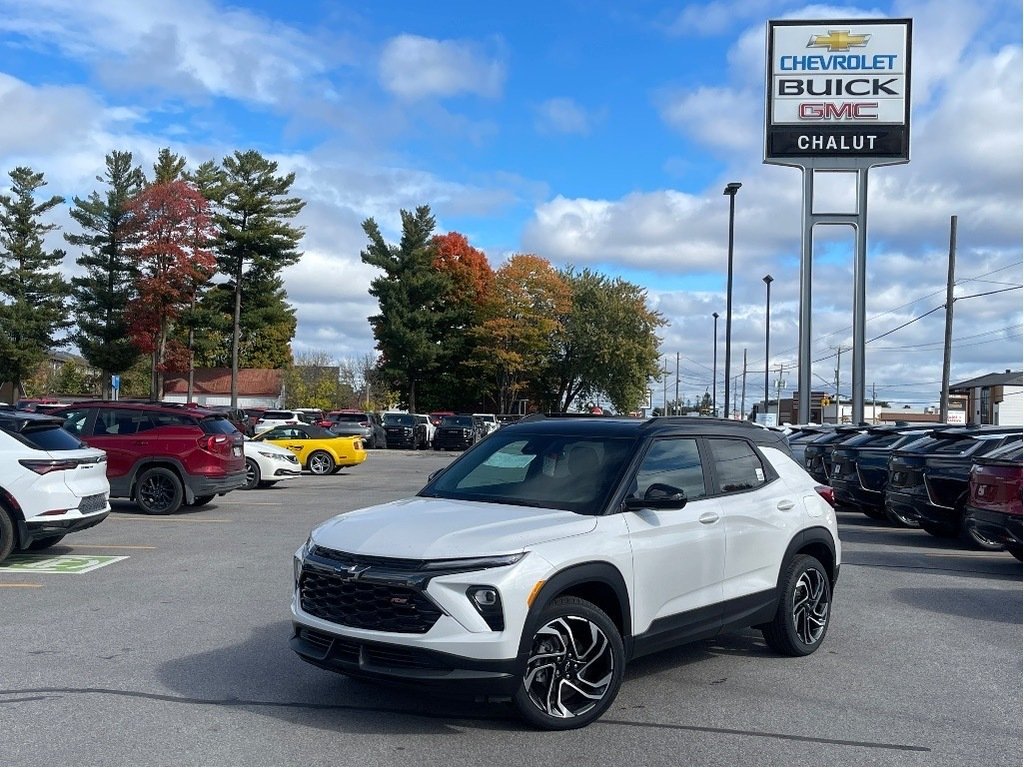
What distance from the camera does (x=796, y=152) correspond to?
3391 cm

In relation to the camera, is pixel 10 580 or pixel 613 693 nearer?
pixel 613 693

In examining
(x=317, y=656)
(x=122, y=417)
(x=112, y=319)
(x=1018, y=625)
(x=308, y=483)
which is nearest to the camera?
(x=317, y=656)

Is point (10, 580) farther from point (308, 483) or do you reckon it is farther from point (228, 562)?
point (308, 483)

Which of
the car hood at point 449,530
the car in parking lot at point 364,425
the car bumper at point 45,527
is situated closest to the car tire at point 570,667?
the car hood at point 449,530

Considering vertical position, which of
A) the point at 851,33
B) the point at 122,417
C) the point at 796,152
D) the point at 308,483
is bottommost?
the point at 308,483

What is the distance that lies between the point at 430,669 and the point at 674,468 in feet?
7.49

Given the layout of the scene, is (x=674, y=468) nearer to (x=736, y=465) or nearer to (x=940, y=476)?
(x=736, y=465)

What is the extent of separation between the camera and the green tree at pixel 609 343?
6750cm

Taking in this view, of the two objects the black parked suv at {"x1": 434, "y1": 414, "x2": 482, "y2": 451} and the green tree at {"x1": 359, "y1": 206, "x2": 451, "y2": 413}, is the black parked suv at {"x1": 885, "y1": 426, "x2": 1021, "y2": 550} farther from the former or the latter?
the green tree at {"x1": 359, "y1": 206, "x2": 451, "y2": 413}

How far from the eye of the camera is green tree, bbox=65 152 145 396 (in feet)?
185

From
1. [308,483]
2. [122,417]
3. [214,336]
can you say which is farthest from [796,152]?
[214,336]

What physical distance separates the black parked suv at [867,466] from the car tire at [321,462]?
1412cm

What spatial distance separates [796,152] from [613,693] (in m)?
30.9

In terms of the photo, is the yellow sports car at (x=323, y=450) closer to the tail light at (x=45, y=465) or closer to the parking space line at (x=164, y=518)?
the parking space line at (x=164, y=518)
